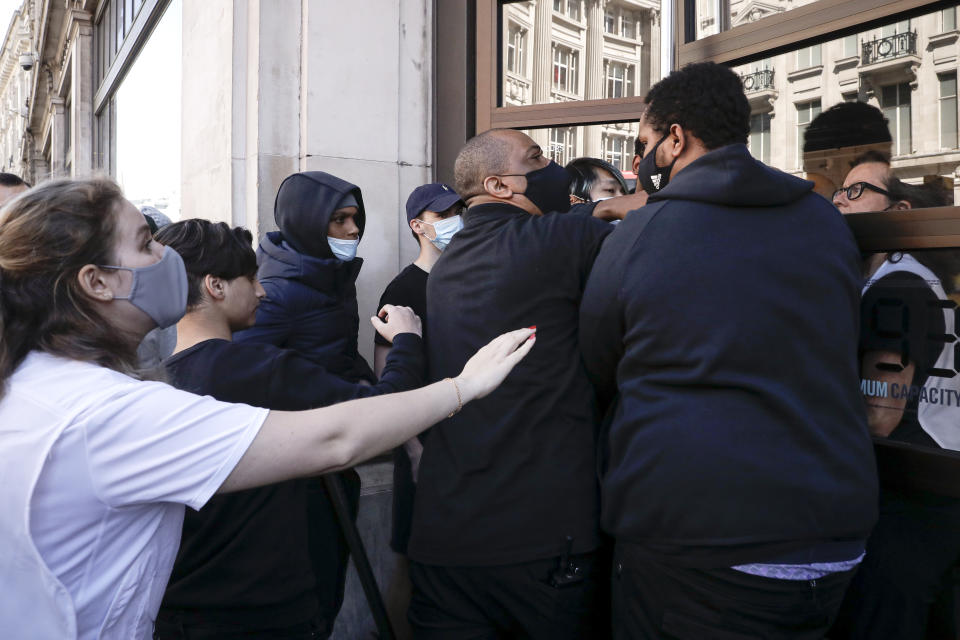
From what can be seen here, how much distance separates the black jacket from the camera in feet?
6.94

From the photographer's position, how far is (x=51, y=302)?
1.50m

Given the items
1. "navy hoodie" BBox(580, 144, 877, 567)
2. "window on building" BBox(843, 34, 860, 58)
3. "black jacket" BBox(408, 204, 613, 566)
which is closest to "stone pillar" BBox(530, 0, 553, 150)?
"window on building" BBox(843, 34, 860, 58)

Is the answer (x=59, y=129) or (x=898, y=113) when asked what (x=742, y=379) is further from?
(x=59, y=129)

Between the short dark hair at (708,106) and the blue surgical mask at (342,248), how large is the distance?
4.80ft

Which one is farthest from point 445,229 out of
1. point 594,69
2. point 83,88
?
point 83,88

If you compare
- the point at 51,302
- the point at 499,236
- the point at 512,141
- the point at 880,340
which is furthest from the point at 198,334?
the point at 880,340

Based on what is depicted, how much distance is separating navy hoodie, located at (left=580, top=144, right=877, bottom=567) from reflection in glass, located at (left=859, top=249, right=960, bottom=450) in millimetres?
500

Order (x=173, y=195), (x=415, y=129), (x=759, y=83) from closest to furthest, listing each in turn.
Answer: (x=759, y=83), (x=415, y=129), (x=173, y=195)

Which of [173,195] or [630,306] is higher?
[173,195]

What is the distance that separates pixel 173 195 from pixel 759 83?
4737mm

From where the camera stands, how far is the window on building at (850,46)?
2416mm

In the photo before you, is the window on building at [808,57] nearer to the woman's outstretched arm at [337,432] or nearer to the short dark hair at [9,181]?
the woman's outstretched arm at [337,432]

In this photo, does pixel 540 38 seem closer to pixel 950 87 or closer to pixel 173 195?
pixel 950 87

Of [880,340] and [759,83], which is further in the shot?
[759,83]
